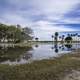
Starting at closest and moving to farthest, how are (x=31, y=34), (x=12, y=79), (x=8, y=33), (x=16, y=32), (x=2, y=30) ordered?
(x=12, y=79)
(x=2, y=30)
(x=8, y=33)
(x=16, y=32)
(x=31, y=34)

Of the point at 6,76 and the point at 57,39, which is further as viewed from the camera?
the point at 57,39

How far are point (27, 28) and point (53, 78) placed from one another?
504 ft

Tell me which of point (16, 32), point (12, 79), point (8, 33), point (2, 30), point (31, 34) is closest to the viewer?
point (12, 79)

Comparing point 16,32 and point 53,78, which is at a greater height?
point 16,32

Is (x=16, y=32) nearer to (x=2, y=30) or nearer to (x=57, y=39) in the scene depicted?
(x=2, y=30)

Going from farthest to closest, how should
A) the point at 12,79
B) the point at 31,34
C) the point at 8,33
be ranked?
the point at 31,34 → the point at 8,33 → the point at 12,79

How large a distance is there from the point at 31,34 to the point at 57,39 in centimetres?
2797

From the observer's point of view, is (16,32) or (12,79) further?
(16,32)

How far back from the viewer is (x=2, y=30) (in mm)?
96562

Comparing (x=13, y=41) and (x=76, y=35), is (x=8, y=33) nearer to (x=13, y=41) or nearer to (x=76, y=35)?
(x=13, y=41)

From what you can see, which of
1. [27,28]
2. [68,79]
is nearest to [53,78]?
[68,79]

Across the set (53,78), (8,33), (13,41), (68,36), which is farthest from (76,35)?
(53,78)

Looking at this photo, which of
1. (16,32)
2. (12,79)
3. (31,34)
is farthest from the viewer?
(31,34)

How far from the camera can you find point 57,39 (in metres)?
191
